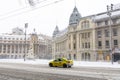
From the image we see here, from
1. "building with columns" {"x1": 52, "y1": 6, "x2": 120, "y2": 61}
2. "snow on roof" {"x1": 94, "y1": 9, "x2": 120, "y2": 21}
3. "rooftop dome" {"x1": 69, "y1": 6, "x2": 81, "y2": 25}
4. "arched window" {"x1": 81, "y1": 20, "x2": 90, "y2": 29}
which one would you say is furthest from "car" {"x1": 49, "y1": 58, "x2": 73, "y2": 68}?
"rooftop dome" {"x1": 69, "y1": 6, "x2": 81, "y2": 25}

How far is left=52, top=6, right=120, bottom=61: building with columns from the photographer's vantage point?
217 feet

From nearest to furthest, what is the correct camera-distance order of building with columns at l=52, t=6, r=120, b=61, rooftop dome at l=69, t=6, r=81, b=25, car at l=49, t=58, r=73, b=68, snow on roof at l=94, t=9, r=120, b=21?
car at l=49, t=58, r=73, b=68 → snow on roof at l=94, t=9, r=120, b=21 → building with columns at l=52, t=6, r=120, b=61 → rooftop dome at l=69, t=6, r=81, b=25

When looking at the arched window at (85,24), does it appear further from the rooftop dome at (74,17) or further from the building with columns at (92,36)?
the rooftop dome at (74,17)

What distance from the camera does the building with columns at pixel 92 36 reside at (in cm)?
6617

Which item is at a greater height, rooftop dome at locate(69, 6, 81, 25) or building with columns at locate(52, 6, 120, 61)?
rooftop dome at locate(69, 6, 81, 25)

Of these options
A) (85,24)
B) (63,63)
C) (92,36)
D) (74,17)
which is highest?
(74,17)

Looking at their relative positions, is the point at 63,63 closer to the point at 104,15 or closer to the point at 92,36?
the point at 104,15

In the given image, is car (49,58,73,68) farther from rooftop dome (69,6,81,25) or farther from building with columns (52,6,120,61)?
rooftop dome (69,6,81,25)

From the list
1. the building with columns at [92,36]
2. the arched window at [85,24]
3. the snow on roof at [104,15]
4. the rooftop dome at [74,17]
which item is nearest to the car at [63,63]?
the building with columns at [92,36]

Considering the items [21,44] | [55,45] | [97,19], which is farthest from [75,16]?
[21,44]

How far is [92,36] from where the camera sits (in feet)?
240

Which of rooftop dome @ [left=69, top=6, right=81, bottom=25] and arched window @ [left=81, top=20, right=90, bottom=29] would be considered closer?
arched window @ [left=81, top=20, right=90, bottom=29]

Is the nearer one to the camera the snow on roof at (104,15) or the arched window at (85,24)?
the snow on roof at (104,15)

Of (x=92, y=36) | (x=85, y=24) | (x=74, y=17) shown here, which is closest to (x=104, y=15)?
(x=92, y=36)
